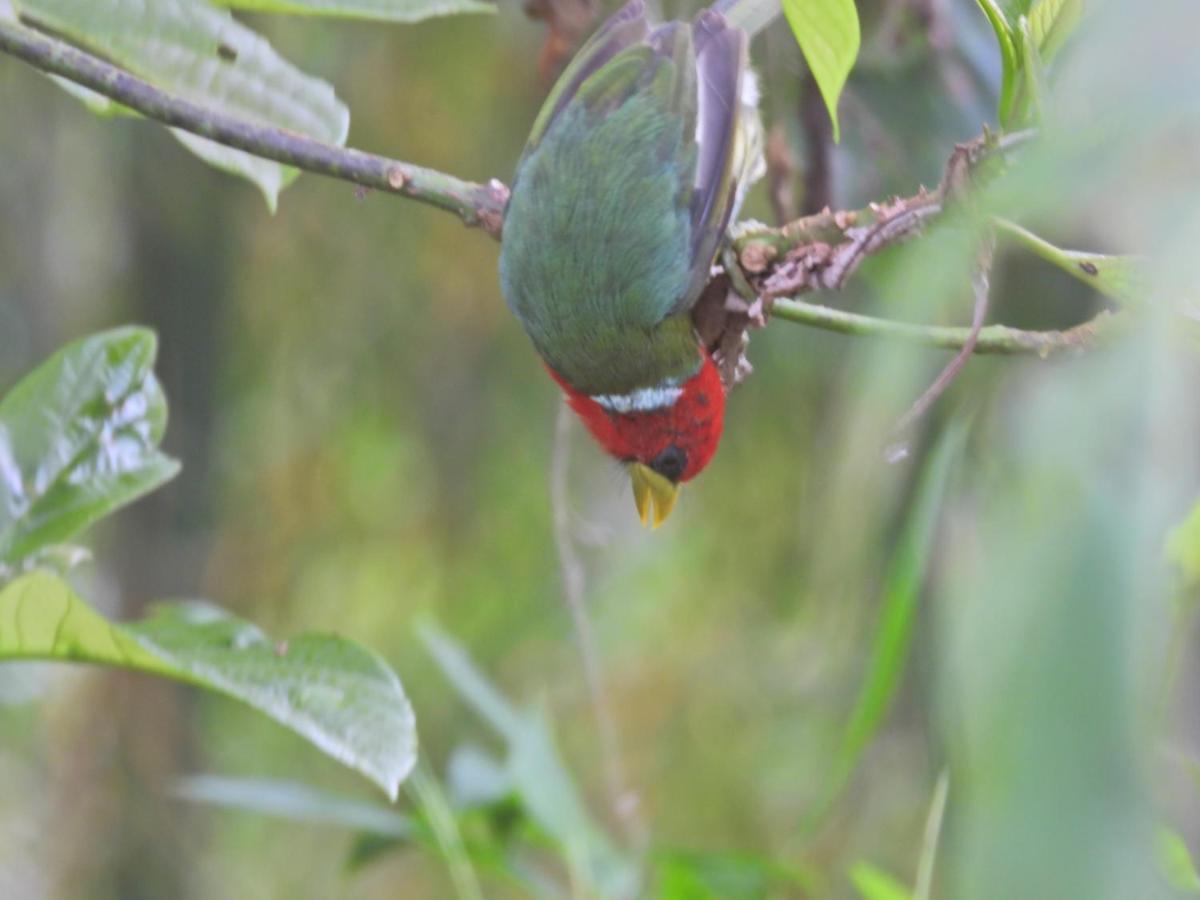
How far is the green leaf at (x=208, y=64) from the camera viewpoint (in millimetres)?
1446

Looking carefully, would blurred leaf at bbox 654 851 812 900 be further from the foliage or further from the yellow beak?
the foliage

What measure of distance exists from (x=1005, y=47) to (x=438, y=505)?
3431 millimetres

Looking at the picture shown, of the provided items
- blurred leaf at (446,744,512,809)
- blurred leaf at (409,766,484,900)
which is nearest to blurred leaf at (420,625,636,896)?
blurred leaf at (446,744,512,809)

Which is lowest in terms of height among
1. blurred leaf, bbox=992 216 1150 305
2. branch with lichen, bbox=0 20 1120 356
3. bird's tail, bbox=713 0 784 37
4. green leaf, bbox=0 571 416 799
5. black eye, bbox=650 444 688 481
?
black eye, bbox=650 444 688 481

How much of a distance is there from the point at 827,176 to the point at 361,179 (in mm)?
1031

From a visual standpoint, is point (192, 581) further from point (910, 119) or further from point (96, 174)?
point (910, 119)

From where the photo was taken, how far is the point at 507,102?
381 cm

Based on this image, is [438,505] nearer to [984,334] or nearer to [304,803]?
[304,803]

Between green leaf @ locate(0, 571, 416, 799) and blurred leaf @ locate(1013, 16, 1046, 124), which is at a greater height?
blurred leaf @ locate(1013, 16, 1046, 124)

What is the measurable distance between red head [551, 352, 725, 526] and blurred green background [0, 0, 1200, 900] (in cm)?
29

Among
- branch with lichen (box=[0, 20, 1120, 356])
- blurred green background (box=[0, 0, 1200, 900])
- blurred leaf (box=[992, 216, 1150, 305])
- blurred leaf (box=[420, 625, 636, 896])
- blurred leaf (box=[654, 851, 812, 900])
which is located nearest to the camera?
blurred leaf (box=[992, 216, 1150, 305])

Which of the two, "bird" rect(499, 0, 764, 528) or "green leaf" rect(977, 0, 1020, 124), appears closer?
"green leaf" rect(977, 0, 1020, 124)

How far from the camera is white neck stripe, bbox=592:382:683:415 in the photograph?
6.07 ft

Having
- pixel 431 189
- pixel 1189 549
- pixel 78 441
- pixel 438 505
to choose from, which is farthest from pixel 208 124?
pixel 438 505
